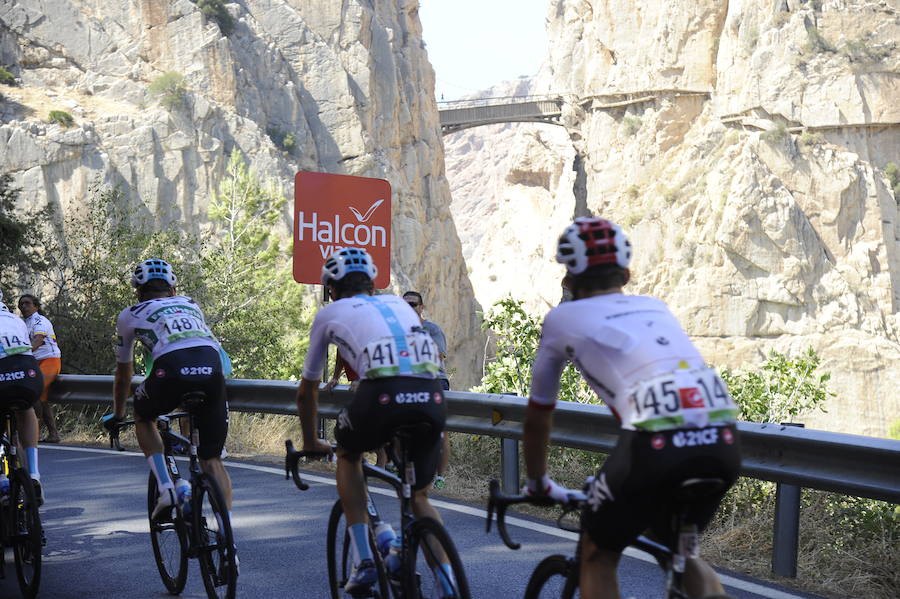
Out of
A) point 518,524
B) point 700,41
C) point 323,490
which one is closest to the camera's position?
point 518,524

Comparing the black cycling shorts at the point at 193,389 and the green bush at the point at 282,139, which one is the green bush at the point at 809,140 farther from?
the black cycling shorts at the point at 193,389

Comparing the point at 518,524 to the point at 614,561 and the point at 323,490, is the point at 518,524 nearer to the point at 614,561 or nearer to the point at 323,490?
the point at 323,490

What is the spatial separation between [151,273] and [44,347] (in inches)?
329

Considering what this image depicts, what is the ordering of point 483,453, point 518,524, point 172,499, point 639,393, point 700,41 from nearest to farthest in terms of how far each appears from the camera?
point 639,393
point 172,499
point 518,524
point 483,453
point 700,41

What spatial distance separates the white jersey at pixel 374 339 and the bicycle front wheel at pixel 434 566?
0.63 meters

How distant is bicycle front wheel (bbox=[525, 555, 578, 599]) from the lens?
3328mm

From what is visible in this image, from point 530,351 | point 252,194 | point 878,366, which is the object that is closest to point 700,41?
point 878,366

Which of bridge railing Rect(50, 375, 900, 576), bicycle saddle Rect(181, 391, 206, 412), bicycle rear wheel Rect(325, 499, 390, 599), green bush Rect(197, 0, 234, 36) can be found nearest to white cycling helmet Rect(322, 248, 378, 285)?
bicycle rear wheel Rect(325, 499, 390, 599)

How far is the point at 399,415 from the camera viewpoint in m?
4.17

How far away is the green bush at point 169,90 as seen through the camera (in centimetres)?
5900

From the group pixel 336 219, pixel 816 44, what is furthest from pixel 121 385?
pixel 816 44

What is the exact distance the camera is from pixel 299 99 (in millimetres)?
67188

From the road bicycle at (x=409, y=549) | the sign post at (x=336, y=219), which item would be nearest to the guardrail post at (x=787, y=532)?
the road bicycle at (x=409, y=549)

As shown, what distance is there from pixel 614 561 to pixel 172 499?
2970mm
